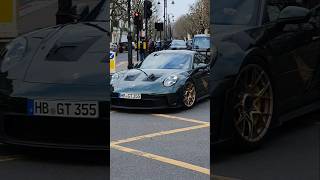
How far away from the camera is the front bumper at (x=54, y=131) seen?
1267mm

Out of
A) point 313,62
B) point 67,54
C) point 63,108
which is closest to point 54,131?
point 63,108

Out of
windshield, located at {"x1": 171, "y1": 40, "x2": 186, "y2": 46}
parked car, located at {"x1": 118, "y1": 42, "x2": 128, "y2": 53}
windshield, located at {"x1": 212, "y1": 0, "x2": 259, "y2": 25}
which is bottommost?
parked car, located at {"x1": 118, "y1": 42, "x2": 128, "y2": 53}

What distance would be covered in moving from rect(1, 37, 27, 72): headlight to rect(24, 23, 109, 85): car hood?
0.03 meters

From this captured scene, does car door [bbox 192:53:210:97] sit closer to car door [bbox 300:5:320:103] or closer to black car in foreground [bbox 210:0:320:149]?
black car in foreground [bbox 210:0:320:149]

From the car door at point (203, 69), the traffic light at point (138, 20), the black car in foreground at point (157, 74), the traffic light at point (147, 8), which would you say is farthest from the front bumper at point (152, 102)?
the traffic light at point (147, 8)

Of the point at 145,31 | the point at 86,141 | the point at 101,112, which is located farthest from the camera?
the point at 145,31

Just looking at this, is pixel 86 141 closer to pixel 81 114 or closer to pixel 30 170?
pixel 81 114

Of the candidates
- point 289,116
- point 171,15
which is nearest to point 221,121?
point 289,116

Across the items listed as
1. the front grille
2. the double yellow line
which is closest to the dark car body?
the double yellow line

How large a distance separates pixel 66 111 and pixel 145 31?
1.48ft

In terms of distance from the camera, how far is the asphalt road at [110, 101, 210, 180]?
4.93 ft

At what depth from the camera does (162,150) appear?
5.21 feet

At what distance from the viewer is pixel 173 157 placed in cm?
156

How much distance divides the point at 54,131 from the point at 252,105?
606mm
